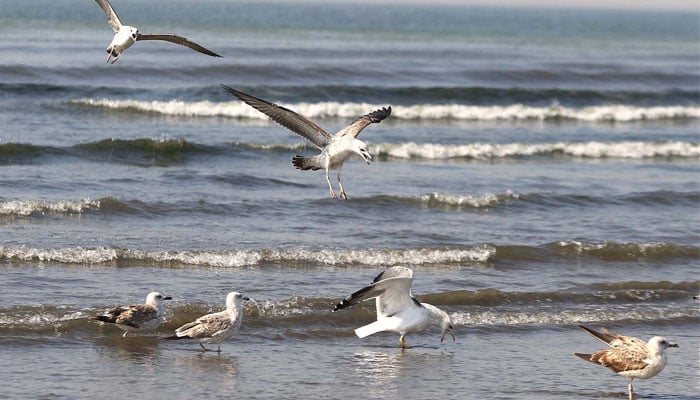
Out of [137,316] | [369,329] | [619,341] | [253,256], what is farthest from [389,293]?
[253,256]

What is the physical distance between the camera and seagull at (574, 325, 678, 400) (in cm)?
825

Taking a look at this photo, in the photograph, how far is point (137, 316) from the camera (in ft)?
29.6

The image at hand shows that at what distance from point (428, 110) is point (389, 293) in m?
14.9

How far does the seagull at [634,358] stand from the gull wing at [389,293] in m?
1.41

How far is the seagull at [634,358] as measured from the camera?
825cm

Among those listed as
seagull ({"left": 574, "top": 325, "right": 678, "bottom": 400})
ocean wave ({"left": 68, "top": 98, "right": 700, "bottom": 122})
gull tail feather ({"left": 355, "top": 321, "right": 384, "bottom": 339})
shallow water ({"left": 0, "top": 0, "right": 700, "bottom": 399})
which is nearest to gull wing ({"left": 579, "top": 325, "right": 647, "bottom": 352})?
seagull ({"left": 574, "top": 325, "right": 678, "bottom": 400})

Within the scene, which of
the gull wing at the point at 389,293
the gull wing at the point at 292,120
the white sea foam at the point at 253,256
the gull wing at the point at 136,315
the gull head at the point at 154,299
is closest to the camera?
the gull wing at the point at 389,293

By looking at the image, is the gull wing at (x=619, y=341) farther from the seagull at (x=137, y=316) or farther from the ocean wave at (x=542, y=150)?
the ocean wave at (x=542, y=150)

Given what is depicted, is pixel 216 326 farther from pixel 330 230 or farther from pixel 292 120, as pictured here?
pixel 330 230

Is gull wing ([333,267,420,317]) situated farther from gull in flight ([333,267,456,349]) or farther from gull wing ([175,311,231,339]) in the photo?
gull wing ([175,311,231,339])

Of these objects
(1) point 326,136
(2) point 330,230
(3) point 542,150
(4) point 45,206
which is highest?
(3) point 542,150

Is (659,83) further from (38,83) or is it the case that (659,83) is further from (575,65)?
(38,83)

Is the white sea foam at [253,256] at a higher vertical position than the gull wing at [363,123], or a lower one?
lower

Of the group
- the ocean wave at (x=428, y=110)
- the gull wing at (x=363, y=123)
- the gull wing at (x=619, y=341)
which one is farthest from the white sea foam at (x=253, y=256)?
the ocean wave at (x=428, y=110)
